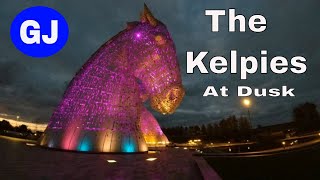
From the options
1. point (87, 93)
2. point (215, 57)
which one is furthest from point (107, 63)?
point (215, 57)

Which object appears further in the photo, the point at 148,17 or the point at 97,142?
the point at 148,17

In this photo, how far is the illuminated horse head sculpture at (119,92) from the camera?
71.3 feet

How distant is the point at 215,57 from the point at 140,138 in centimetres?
953

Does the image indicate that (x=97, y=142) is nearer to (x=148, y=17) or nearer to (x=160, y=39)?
(x=160, y=39)

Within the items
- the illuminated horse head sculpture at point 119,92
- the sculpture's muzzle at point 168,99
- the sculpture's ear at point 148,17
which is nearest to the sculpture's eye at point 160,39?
the illuminated horse head sculpture at point 119,92


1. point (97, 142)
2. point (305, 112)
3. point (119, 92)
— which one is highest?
point (305, 112)

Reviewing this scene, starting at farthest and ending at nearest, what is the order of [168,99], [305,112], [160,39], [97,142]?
[305,112]
[168,99]
[160,39]
[97,142]

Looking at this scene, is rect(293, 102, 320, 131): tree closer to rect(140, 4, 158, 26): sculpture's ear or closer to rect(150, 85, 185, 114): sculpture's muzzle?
rect(150, 85, 185, 114): sculpture's muzzle

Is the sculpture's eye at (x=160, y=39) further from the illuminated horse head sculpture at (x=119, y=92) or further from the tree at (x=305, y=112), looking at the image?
the tree at (x=305, y=112)

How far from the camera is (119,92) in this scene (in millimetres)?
22703

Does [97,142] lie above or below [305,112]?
below

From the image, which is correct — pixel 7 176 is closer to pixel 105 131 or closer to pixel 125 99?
pixel 105 131

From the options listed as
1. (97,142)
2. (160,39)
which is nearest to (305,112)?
(160,39)

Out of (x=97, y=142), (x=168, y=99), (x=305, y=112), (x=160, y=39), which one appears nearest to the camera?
(x=97, y=142)
